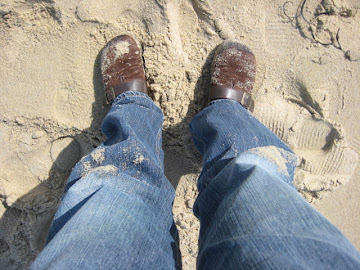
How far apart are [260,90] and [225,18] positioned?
1.26 feet

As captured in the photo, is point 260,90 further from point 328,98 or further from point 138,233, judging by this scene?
point 138,233

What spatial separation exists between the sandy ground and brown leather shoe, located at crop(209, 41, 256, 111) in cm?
6

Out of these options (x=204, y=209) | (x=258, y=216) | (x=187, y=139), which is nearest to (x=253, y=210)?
(x=258, y=216)

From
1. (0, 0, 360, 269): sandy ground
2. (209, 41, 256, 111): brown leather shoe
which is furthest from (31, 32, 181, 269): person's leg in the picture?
(209, 41, 256, 111): brown leather shoe

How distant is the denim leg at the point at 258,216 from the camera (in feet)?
1.88

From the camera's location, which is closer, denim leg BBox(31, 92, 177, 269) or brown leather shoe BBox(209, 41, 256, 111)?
denim leg BBox(31, 92, 177, 269)

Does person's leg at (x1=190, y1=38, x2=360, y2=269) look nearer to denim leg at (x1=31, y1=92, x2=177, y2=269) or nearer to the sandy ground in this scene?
denim leg at (x1=31, y1=92, x2=177, y2=269)

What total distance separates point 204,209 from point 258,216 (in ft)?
0.78

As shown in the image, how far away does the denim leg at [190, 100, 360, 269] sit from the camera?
0.57 metres

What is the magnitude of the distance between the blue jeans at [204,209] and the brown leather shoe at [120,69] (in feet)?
0.46

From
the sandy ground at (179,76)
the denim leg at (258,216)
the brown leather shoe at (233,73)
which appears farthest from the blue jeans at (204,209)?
the sandy ground at (179,76)

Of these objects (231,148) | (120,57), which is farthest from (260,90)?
(120,57)

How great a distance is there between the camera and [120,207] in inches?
30.1

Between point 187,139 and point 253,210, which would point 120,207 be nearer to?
point 253,210
